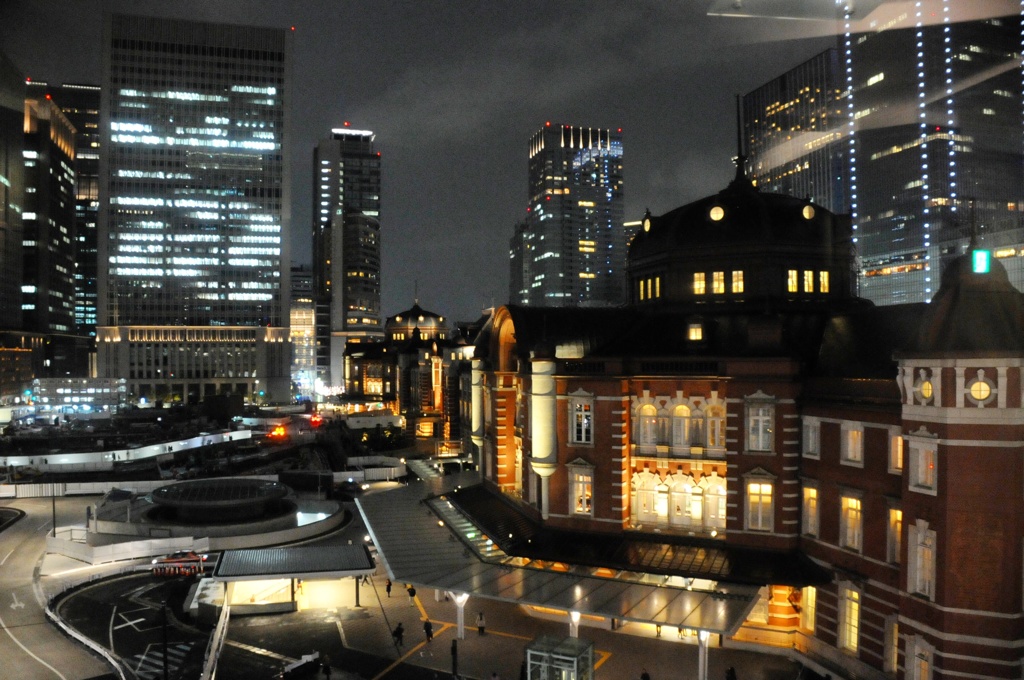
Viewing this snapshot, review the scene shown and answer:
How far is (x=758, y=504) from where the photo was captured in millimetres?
36188

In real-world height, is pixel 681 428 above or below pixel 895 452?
above

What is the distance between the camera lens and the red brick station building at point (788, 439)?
86.1 feet

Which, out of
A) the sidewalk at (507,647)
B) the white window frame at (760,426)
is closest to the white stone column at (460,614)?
the sidewalk at (507,647)

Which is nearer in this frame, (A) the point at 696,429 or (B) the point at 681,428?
(A) the point at 696,429

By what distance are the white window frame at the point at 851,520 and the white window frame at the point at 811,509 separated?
4.48 ft

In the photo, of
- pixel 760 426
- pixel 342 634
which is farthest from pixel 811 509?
pixel 342 634

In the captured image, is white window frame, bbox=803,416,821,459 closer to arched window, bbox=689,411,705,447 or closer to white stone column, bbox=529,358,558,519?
arched window, bbox=689,411,705,447

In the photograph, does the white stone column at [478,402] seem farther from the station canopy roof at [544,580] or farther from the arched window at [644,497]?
the arched window at [644,497]

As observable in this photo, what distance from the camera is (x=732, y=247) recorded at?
44.0 m

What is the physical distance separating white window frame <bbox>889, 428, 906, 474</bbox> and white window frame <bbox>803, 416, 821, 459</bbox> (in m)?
4.04

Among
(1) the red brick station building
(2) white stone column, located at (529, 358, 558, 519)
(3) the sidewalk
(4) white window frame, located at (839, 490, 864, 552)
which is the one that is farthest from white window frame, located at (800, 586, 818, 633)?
(2) white stone column, located at (529, 358, 558, 519)

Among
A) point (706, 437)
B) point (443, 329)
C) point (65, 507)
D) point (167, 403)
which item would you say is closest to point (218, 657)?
point (706, 437)

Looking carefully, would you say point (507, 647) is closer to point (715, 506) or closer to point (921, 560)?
point (715, 506)

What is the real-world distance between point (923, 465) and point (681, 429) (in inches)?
493
